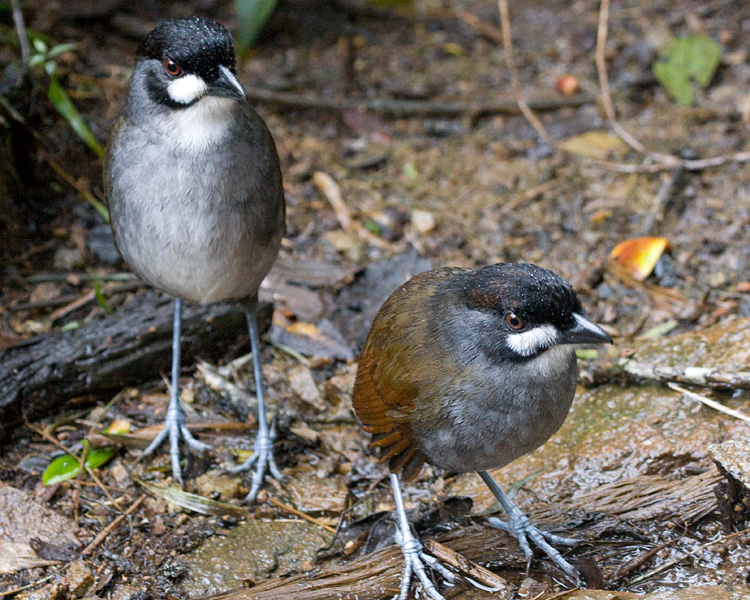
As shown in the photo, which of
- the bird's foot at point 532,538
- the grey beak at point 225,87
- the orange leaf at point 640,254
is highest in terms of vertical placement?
the grey beak at point 225,87

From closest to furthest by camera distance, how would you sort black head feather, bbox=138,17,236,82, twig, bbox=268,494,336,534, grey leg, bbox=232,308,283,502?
1. black head feather, bbox=138,17,236,82
2. twig, bbox=268,494,336,534
3. grey leg, bbox=232,308,283,502

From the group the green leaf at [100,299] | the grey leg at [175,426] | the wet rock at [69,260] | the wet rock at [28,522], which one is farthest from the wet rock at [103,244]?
the wet rock at [28,522]

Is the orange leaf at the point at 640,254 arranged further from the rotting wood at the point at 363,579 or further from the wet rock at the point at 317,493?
the wet rock at the point at 317,493

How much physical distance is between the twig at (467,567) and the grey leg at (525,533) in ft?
0.76

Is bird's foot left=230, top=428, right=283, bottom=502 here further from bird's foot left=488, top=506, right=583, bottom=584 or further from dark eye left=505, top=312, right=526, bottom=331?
dark eye left=505, top=312, right=526, bottom=331

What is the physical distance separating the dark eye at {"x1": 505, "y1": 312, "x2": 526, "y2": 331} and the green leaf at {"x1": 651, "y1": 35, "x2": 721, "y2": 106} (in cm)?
487

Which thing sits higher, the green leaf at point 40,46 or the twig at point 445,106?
the green leaf at point 40,46

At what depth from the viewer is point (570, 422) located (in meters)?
4.70

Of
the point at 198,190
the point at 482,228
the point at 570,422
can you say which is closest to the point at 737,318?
the point at 570,422

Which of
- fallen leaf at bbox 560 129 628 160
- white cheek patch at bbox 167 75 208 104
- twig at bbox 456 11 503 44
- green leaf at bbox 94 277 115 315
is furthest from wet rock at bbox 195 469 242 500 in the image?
twig at bbox 456 11 503 44

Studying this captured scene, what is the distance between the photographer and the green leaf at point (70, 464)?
4426 mm

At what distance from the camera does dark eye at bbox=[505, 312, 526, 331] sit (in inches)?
132

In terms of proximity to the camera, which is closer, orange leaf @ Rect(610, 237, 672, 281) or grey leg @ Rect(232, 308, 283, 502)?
grey leg @ Rect(232, 308, 283, 502)

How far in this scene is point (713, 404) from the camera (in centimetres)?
437
